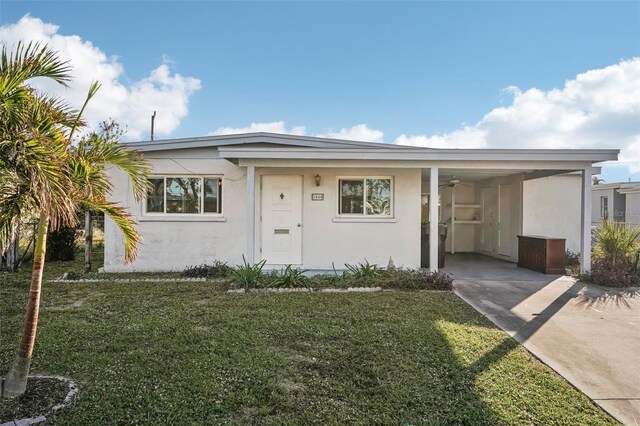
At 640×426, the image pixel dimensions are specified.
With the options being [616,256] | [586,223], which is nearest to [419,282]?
[586,223]

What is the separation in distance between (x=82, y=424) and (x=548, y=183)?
→ 1264 cm

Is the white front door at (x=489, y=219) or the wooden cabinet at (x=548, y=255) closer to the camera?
the wooden cabinet at (x=548, y=255)

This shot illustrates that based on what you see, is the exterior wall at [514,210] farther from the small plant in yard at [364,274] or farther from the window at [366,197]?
the small plant in yard at [364,274]

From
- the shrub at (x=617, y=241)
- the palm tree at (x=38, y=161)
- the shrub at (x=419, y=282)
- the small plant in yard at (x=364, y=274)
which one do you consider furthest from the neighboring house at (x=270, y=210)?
the palm tree at (x=38, y=161)

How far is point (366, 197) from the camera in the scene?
942 centimetres

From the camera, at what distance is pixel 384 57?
1355 cm

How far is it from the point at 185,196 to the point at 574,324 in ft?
27.8

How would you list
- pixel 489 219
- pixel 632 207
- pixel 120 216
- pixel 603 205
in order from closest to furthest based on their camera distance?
1. pixel 120 216
2. pixel 489 219
3. pixel 632 207
4. pixel 603 205

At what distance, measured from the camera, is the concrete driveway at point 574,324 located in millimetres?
3422

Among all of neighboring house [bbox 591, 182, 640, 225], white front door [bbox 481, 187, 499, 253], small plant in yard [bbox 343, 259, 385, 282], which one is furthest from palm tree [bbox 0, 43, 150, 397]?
neighboring house [bbox 591, 182, 640, 225]

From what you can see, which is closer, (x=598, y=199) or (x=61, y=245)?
(x=61, y=245)

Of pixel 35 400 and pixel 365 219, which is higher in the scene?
pixel 365 219

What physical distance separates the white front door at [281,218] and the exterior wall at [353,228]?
15 cm

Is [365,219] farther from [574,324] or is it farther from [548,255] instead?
[574,324]
